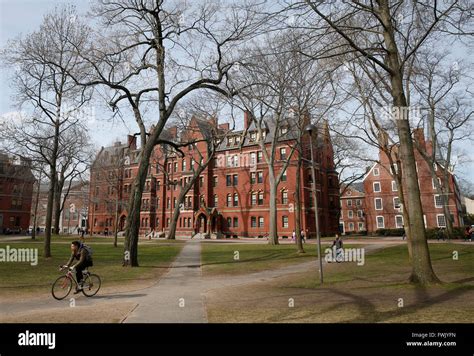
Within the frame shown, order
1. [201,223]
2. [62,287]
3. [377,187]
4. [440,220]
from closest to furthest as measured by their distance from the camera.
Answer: [62,287] → [440,220] → [201,223] → [377,187]

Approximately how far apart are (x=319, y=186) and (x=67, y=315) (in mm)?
51093

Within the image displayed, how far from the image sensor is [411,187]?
37.1 ft

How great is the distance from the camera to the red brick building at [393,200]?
182 ft

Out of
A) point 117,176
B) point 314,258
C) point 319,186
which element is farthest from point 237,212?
point 314,258

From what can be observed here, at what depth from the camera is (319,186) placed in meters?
56.2

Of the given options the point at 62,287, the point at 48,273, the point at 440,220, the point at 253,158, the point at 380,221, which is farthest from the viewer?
the point at 380,221

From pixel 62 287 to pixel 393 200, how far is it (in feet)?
195

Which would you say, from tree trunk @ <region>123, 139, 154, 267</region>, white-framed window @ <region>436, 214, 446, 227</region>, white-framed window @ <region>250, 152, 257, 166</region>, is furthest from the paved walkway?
white-framed window @ <region>436, 214, 446, 227</region>

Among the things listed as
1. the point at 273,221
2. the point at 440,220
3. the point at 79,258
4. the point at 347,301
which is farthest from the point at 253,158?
the point at 347,301

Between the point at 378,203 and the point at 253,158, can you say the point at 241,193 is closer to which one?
the point at 253,158

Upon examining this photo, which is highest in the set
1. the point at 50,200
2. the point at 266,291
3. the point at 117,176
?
the point at 117,176

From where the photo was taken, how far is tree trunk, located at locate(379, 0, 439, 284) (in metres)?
10.9

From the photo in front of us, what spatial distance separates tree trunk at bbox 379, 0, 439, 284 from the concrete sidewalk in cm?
695
